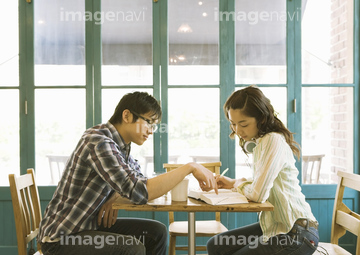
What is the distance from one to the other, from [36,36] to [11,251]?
1691 mm

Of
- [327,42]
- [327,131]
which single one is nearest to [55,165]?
[327,131]

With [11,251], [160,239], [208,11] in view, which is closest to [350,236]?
[160,239]

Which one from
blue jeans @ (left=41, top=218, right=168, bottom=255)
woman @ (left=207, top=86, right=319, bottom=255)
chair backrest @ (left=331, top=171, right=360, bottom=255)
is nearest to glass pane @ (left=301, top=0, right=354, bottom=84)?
chair backrest @ (left=331, top=171, right=360, bottom=255)

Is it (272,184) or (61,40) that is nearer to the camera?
(272,184)

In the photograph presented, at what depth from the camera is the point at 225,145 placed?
9.98ft

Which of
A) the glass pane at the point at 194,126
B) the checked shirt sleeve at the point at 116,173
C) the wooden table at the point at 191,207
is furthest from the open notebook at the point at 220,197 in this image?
the glass pane at the point at 194,126

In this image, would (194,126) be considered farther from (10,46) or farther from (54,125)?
(10,46)

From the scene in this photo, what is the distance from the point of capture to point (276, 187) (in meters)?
1.67

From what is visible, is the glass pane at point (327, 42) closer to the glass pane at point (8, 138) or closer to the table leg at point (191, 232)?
the table leg at point (191, 232)

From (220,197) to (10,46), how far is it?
89.1 inches

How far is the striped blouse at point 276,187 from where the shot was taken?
1593 mm

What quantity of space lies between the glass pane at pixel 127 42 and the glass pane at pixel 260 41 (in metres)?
0.72

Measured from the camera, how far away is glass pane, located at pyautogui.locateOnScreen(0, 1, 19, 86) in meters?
3.04

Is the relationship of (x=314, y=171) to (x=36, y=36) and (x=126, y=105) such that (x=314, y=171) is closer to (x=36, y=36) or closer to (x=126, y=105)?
(x=126, y=105)
